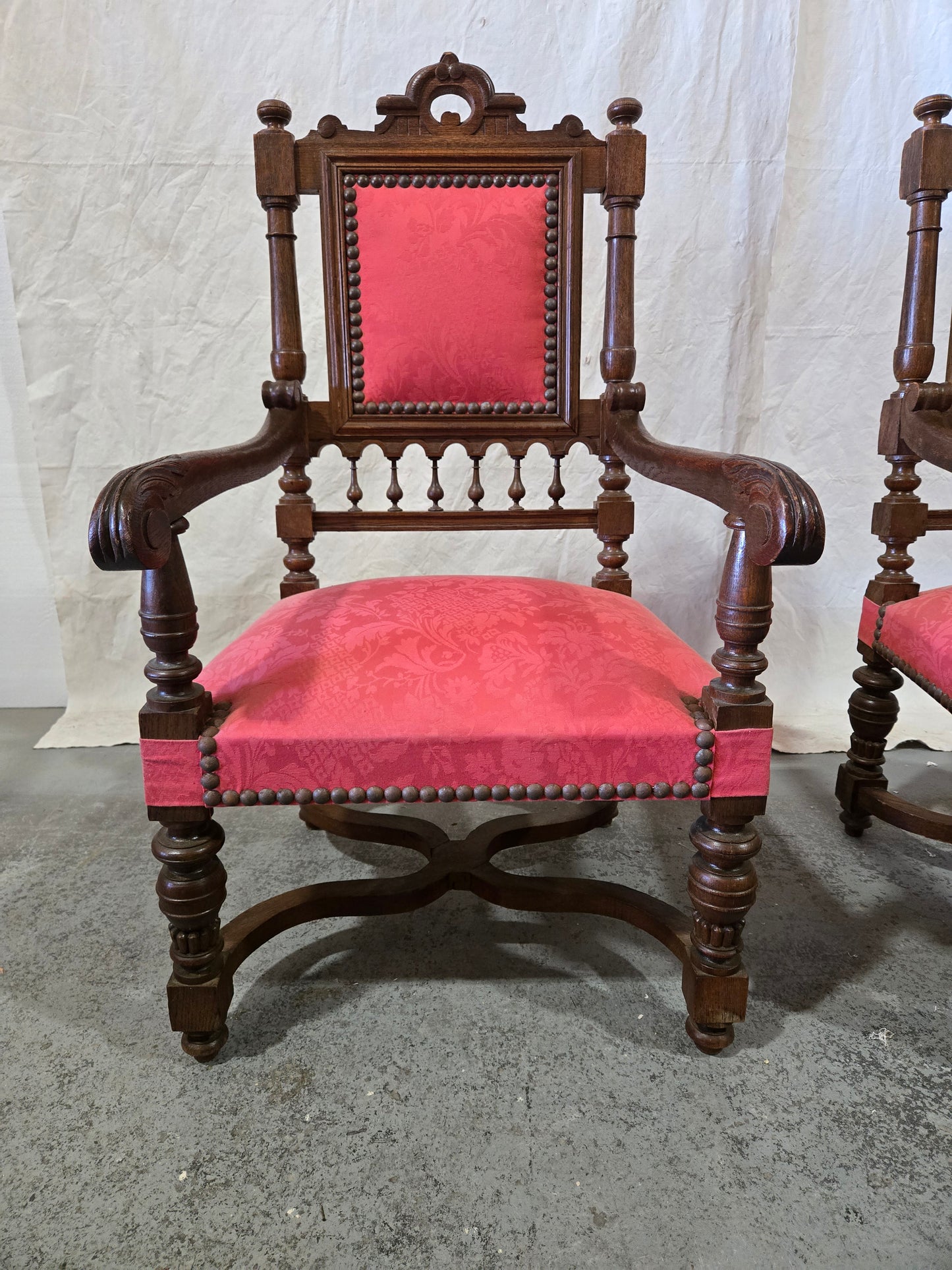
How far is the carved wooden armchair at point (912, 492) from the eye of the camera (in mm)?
1600

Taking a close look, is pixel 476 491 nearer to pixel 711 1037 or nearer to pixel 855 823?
pixel 711 1037

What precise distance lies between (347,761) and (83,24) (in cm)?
220

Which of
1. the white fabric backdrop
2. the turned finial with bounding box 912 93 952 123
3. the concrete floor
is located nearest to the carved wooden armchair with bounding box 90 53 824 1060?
the concrete floor

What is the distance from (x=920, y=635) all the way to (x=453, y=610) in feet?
2.82

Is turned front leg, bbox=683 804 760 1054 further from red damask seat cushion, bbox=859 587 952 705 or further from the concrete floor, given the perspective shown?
red damask seat cushion, bbox=859 587 952 705

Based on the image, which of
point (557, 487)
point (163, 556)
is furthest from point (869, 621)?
point (163, 556)

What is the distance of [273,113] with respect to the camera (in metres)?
1.54

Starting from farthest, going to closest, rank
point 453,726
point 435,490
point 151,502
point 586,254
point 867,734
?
point 586,254 < point 867,734 < point 435,490 < point 453,726 < point 151,502

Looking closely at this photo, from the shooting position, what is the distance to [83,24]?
2209 mm

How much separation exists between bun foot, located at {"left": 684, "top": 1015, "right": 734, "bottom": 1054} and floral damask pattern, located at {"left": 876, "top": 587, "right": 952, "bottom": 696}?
0.64 metres

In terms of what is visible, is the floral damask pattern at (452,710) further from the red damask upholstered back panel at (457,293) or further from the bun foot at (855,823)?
the bun foot at (855,823)

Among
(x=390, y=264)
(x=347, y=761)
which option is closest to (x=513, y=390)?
(x=390, y=264)

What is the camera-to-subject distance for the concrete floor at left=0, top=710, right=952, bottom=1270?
1037 mm

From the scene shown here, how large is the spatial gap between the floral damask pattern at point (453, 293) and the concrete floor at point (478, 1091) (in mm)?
1027
